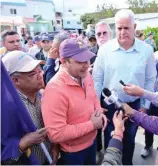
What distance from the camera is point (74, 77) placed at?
2.09m

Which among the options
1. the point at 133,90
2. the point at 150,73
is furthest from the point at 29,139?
the point at 150,73

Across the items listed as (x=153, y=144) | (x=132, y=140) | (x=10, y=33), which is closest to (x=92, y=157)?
(x=132, y=140)

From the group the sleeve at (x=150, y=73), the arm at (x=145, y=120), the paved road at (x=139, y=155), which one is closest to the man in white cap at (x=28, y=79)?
the arm at (x=145, y=120)

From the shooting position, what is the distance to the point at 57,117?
6.16 ft

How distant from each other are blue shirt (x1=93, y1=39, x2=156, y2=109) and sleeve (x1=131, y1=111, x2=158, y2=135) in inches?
27.3

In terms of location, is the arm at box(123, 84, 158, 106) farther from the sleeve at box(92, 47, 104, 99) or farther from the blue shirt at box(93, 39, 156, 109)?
the sleeve at box(92, 47, 104, 99)

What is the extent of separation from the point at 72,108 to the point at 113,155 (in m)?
0.58

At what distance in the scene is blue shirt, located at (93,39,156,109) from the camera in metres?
2.82

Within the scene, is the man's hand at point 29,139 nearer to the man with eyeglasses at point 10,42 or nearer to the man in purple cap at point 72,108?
the man in purple cap at point 72,108

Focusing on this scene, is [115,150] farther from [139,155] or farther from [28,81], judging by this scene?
[139,155]

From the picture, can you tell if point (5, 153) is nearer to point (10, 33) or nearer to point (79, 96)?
point (79, 96)

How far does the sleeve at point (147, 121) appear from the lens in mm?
2068

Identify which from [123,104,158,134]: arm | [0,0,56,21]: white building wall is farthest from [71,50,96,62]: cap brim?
[0,0,56,21]: white building wall

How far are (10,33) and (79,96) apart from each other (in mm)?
2428
